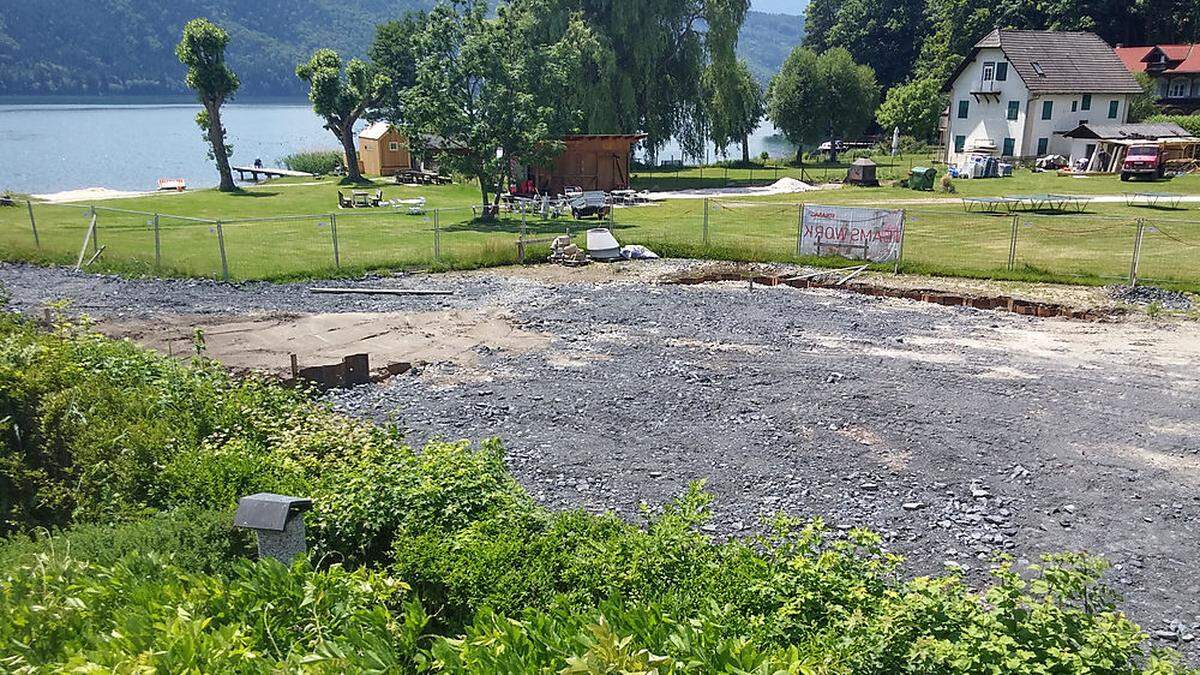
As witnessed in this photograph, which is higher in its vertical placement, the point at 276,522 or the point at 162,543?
the point at 276,522

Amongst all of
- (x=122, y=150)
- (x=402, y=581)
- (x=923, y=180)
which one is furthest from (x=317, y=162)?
(x=402, y=581)

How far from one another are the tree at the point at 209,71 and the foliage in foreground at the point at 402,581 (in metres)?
43.8

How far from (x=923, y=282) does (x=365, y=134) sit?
51.0 m

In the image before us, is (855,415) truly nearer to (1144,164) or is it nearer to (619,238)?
(619,238)

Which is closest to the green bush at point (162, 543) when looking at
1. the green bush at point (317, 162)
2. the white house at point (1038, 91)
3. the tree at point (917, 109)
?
the white house at point (1038, 91)

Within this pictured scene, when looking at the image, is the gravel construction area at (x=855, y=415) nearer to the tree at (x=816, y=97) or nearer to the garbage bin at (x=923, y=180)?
the garbage bin at (x=923, y=180)

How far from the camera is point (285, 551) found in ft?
19.1

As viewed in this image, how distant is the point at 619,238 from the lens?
28.9m

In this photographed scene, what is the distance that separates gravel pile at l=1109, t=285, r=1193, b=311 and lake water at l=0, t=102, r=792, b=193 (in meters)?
42.8

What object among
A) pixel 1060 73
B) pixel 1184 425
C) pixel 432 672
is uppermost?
pixel 1060 73

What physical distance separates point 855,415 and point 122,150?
10570 centimetres

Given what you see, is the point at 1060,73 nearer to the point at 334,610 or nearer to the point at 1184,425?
the point at 1184,425

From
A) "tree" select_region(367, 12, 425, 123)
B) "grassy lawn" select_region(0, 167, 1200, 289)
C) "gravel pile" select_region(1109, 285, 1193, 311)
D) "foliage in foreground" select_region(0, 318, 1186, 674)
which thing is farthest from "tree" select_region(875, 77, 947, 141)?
"foliage in foreground" select_region(0, 318, 1186, 674)

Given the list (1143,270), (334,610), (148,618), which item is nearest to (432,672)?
(334,610)
